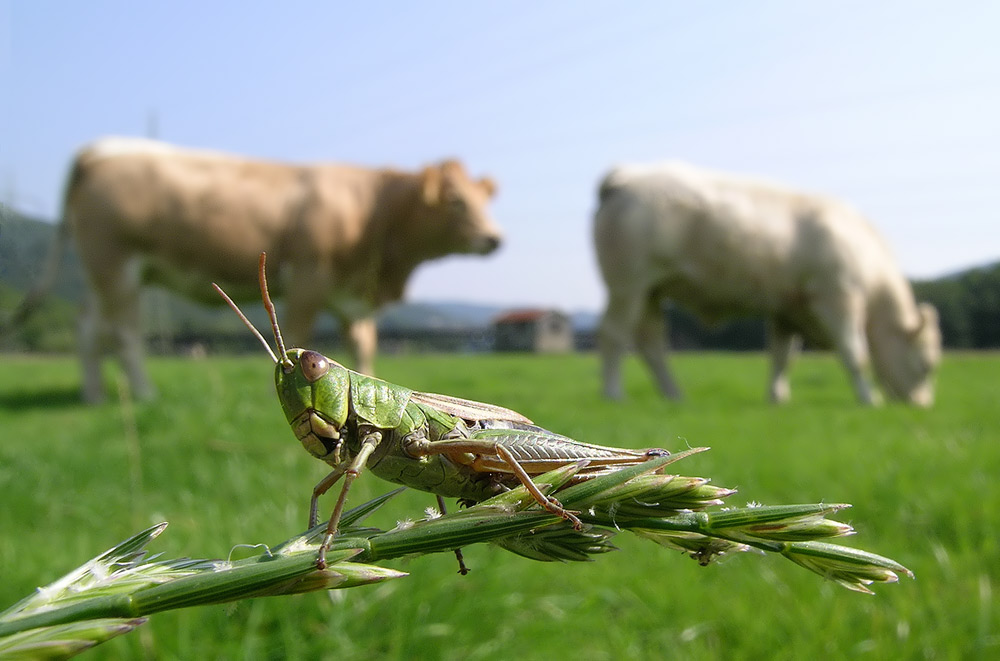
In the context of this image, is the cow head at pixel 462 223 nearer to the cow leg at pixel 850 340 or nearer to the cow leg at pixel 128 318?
the cow leg at pixel 128 318

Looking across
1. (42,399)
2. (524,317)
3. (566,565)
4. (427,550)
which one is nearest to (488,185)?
(566,565)

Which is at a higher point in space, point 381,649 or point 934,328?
point 381,649

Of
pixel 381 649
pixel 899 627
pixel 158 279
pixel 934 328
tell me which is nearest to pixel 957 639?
pixel 899 627

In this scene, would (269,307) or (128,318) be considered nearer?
(269,307)

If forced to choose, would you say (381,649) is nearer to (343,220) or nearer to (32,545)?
(32,545)

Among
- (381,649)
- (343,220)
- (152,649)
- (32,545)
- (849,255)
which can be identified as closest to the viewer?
(152,649)

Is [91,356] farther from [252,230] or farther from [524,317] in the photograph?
[524,317]

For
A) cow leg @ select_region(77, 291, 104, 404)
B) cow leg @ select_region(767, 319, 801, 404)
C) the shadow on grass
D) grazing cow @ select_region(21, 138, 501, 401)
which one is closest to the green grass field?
grazing cow @ select_region(21, 138, 501, 401)

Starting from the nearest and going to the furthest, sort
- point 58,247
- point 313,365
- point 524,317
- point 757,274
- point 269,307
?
point 269,307 → point 313,365 → point 757,274 → point 58,247 → point 524,317
